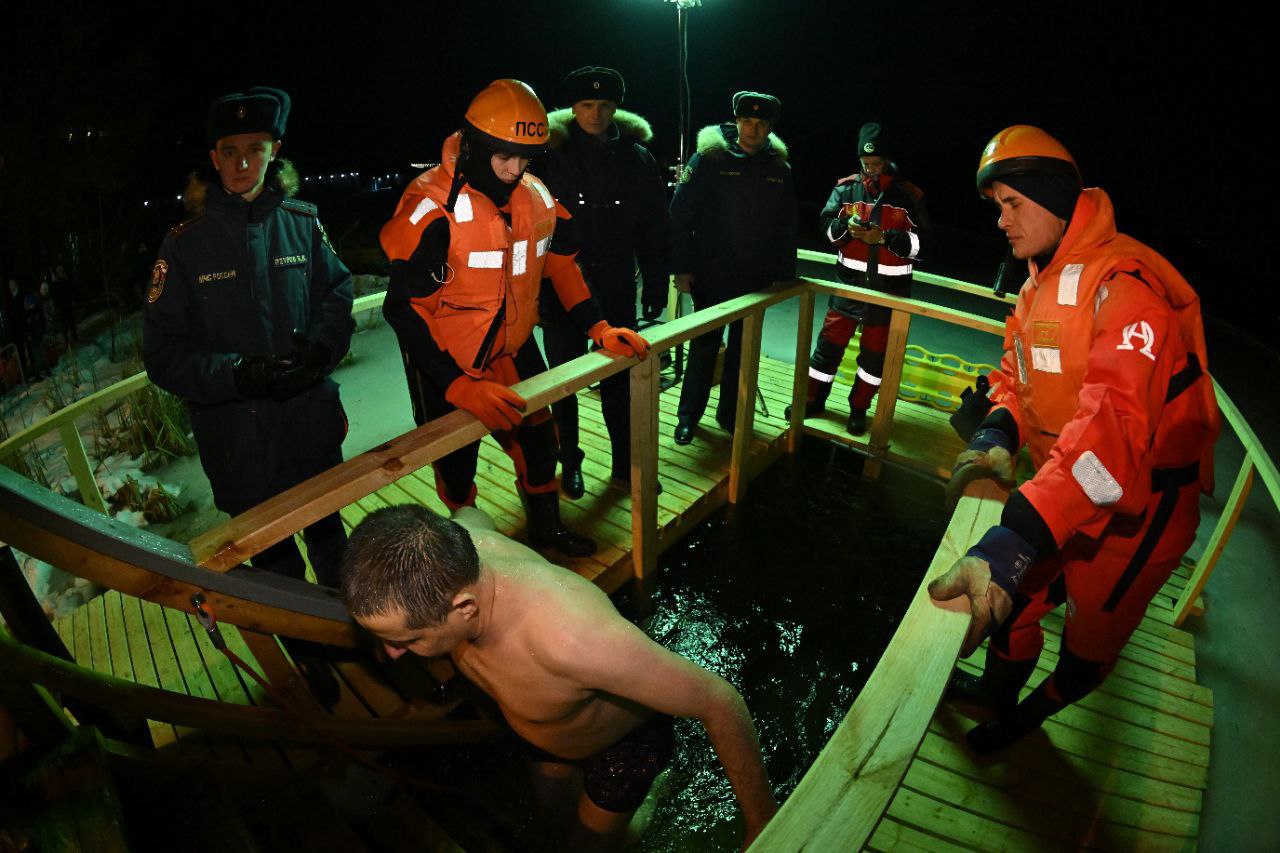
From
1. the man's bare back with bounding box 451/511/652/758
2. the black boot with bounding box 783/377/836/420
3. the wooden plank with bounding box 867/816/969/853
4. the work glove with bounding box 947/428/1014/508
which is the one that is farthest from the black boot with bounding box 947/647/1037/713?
the black boot with bounding box 783/377/836/420

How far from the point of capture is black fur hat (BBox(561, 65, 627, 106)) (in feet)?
11.2

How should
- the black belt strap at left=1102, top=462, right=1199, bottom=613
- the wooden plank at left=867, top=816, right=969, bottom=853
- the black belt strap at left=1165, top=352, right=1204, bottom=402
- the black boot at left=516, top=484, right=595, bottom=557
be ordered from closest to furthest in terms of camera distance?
the black belt strap at left=1165, top=352, right=1204, bottom=402 < the black belt strap at left=1102, top=462, right=1199, bottom=613 < the wooden plank at left=867, top=816, right=969, bottom=853 < the black boot at left=516, top=484, right=595, bottom=557

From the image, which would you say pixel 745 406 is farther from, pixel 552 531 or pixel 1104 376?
pixel 1104 376

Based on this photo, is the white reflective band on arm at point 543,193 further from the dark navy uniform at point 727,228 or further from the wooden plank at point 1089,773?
the wooden plank at point 1089,773

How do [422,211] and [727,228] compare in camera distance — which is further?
[727,228]

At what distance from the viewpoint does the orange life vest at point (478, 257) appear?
105 inches

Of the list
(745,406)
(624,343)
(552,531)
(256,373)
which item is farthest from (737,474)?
(256,373)

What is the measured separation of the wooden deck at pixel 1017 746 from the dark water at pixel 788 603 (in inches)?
18.8

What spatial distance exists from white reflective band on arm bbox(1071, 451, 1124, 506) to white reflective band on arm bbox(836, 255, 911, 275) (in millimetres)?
3416

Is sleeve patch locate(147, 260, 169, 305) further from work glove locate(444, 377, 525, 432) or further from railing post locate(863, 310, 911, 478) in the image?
railing post locate(863, 310, 911, 478)

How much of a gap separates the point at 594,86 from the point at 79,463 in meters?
3.38

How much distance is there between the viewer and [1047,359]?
207cm

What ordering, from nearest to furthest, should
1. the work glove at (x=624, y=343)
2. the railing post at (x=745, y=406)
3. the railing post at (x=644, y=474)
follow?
1. the work glove at (x=624, y=343)
2. the railing post at (x=644, y=474)
3. the railing post at (x=745, y=406)

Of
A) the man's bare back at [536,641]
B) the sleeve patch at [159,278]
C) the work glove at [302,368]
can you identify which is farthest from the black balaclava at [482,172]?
the man's bare back at [536,641]
